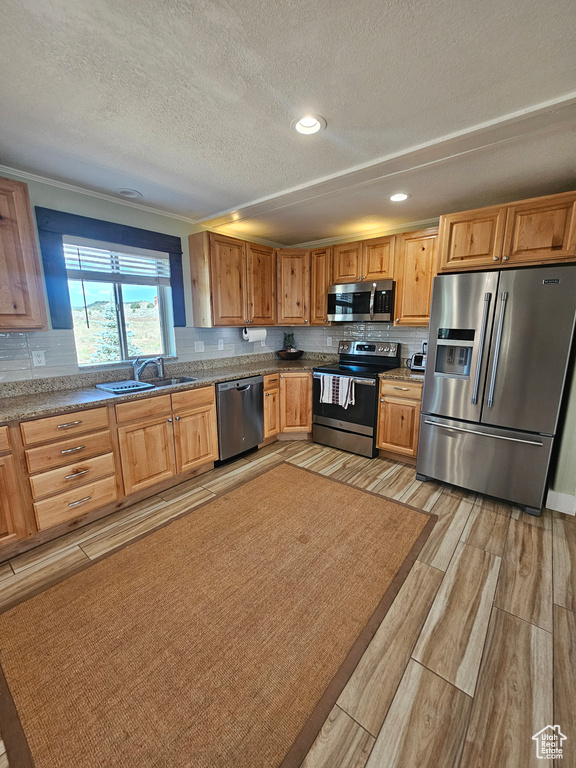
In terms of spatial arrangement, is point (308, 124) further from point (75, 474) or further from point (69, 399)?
point (75, 474)

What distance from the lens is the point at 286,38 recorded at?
125 centimetres

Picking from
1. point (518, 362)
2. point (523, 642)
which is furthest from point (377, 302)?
point (523, 642)

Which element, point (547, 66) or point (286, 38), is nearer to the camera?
point (286, 38)

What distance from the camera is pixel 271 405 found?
3.82 m

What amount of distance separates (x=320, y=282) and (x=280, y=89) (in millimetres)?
2544

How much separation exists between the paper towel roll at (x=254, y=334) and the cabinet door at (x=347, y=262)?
113 cm

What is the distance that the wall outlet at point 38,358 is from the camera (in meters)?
2.48

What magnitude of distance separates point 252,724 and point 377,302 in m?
3.44

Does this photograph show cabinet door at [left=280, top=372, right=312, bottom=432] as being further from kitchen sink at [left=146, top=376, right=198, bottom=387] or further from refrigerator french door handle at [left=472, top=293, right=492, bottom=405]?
refrigerator french door handle at [left=472, top=293, right=492, bottom=405]

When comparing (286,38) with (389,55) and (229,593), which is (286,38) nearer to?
(389,55)

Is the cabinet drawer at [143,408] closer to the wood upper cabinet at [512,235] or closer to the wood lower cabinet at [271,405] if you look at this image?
the wood lower cabinet at [271,405]

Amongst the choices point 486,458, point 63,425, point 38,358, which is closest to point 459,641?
point 486,458

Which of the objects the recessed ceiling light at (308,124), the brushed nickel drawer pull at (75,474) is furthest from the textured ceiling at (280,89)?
the brushed nickel drawer pull at (75,474)

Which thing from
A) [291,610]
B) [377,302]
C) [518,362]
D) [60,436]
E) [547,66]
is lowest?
[291,610]
